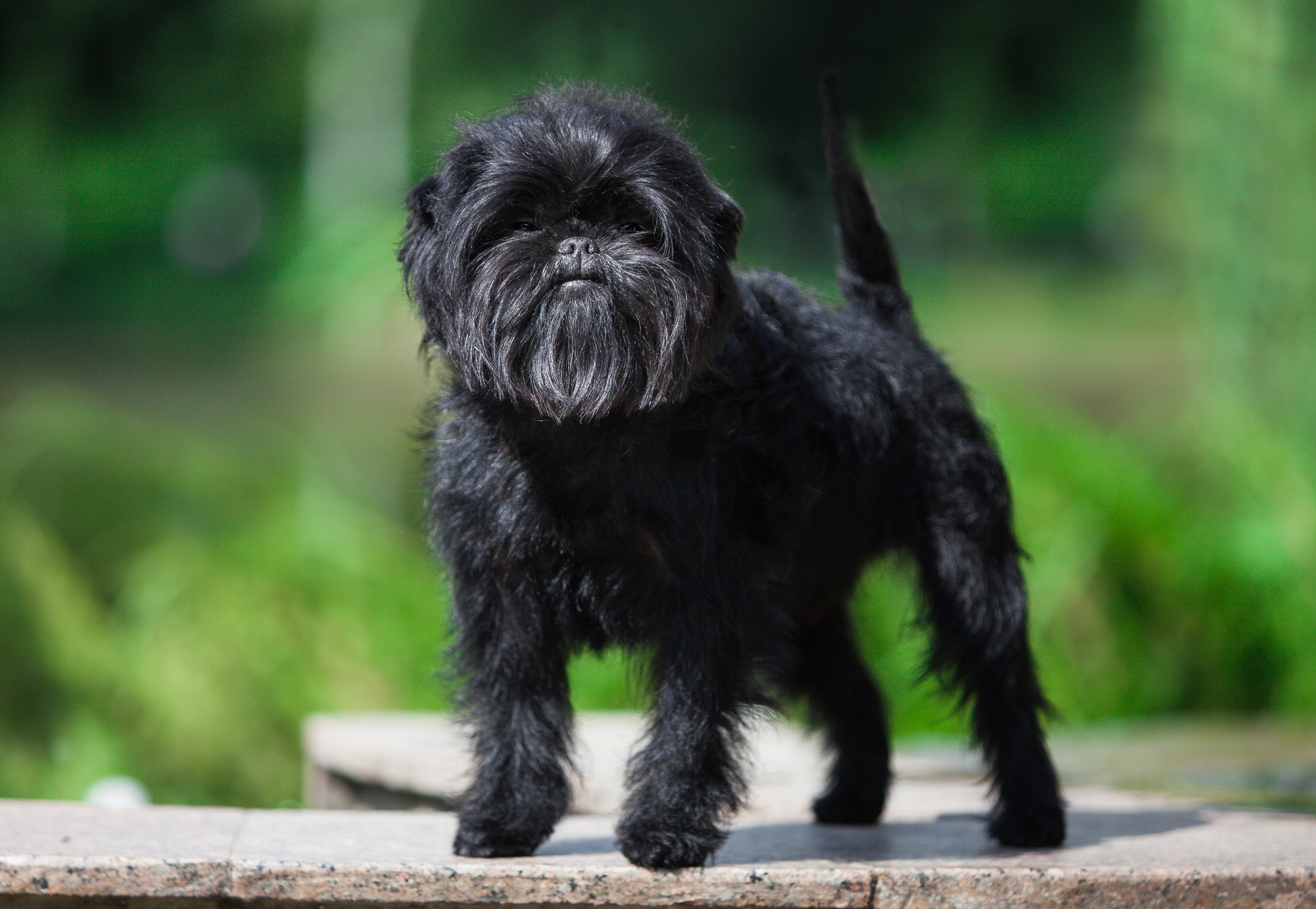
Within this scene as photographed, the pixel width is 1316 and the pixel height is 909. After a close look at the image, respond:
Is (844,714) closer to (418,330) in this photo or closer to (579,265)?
(579,265)

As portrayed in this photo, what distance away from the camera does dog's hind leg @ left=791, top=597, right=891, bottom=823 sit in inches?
147

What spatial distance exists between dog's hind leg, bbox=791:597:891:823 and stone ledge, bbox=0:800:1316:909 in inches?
19.5

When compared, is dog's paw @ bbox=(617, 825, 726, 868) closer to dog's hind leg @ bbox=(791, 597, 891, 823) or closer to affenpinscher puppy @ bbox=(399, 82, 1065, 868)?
affenpinscher puppy @ bbox=(399, 82, 1065, 868)

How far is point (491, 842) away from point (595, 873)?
0.98 ft

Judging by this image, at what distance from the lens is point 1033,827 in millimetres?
3340

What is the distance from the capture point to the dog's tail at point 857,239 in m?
3.64

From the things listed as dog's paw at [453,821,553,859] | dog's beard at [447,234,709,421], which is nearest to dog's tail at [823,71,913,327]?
dog's beard at [447,234,709,421]

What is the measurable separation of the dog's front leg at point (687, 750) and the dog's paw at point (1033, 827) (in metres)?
0.92

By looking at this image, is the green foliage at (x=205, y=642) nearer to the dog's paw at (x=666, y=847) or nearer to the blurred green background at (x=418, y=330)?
the blurred green background at (x=418, y=330)

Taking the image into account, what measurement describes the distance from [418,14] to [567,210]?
30.2 feet

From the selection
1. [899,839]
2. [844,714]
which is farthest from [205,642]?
[899,839]

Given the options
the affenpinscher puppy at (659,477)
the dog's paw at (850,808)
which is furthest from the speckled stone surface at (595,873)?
the dog's paw at (850,808)

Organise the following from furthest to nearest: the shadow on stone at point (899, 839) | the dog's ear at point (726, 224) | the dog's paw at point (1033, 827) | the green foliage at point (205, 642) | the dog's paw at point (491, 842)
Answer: the green foliage at point (205, 642) → the dog's paw at point (1033, 827) → the shadow on stone at point (899, 839) → the dog's paw at point (491, 842) → the dog's ear at point (726, 224)

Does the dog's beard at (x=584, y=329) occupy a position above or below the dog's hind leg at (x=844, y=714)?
above
